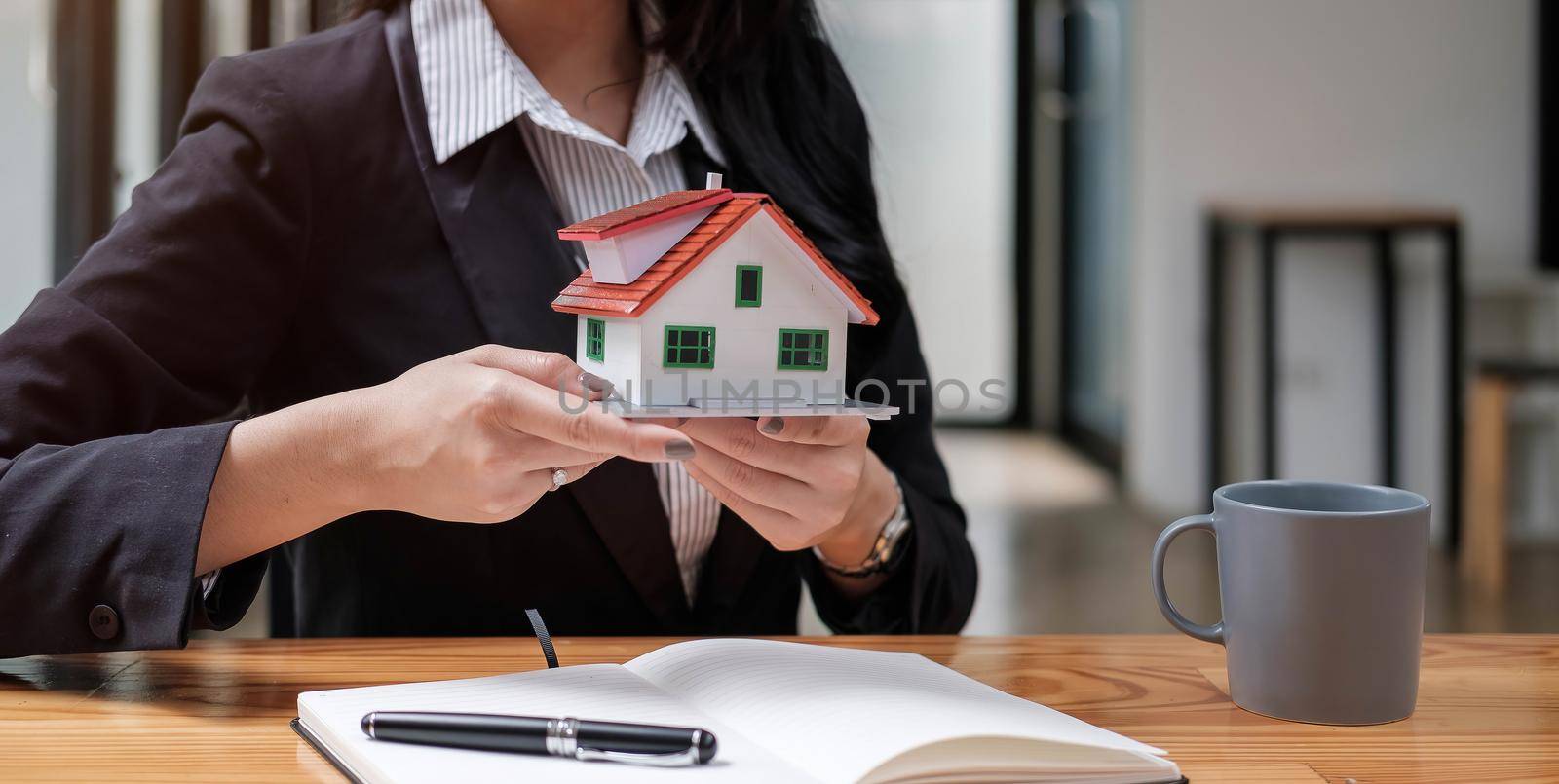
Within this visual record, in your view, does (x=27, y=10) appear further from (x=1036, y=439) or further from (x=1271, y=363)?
(x=1036, y=439)

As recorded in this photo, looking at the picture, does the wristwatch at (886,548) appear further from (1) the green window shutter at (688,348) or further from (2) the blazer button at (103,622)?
(2) the blazer button at (103,622)

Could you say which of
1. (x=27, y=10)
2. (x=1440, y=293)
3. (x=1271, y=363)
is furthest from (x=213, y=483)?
(x=1440, y=293)

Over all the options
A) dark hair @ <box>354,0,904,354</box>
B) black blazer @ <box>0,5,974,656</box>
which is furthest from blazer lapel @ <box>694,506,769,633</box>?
dark hair @ <box>354,0,904,354</box>

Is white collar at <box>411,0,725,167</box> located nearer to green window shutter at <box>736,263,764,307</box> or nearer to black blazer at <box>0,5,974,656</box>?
black blazer at <box>0,5,974,656</box>

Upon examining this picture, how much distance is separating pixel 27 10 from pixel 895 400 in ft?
6.61

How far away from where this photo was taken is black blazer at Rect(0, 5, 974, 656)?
2.91 ft

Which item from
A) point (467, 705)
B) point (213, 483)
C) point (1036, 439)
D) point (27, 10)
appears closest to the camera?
point (467, 705)

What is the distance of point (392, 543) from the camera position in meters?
1.03

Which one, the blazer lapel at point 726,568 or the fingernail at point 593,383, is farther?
the blazer lapel at point 726,568

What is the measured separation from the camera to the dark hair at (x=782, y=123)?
1065mm

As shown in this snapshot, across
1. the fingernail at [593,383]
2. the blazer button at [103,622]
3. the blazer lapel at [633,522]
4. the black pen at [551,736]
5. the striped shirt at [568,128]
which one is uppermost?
the striped shirt at [568,128]

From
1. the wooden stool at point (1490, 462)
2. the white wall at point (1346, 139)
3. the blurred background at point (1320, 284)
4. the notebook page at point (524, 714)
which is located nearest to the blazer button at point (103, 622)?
the notebook page at point (524, 714)

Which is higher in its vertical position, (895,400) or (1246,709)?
(895,400)

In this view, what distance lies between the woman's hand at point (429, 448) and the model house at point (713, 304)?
0.04 meters
